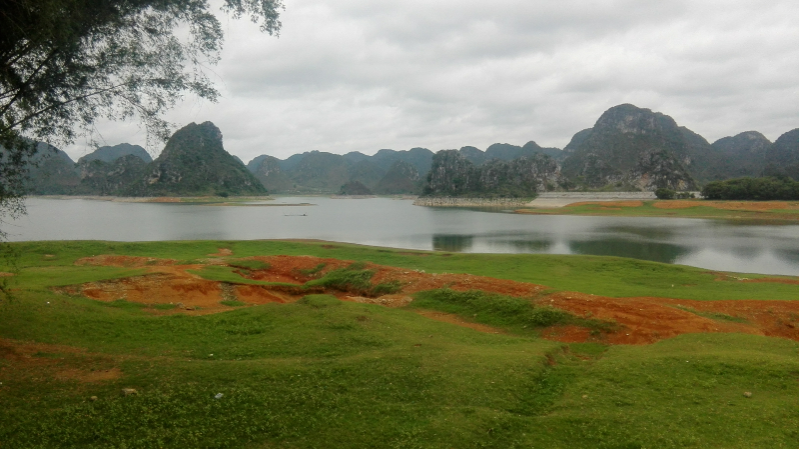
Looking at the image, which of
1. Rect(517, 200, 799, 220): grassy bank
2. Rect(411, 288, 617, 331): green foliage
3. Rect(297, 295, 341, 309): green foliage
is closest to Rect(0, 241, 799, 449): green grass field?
Answer: Rect(297, 295, 341, 309): green foliage

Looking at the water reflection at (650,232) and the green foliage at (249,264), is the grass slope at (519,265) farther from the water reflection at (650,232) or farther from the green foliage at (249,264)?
the water reflection at (650,232)

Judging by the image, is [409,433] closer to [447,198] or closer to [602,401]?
[602,401]

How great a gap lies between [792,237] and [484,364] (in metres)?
56.0

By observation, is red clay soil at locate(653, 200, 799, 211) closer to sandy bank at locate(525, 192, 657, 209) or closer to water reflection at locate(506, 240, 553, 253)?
sandy bank at locate(525, 192, 657, 209)

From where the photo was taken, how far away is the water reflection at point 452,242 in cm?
4100

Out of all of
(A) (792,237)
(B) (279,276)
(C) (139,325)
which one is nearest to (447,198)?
(A) (792,237)

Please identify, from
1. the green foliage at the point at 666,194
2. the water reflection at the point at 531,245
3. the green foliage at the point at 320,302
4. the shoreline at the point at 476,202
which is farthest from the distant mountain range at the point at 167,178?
the green foliage at the point at 320,302

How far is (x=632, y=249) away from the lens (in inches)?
1577

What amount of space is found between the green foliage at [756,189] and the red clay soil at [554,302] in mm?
90981

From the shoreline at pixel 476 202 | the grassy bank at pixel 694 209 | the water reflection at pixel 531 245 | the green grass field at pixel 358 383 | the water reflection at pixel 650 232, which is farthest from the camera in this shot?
the shoreline at pixel 476 202

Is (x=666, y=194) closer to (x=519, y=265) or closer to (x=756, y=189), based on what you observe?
(x=756, y=189)

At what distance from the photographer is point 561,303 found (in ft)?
46.6

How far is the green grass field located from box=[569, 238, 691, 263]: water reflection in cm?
2680

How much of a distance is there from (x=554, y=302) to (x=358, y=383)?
848 cm
